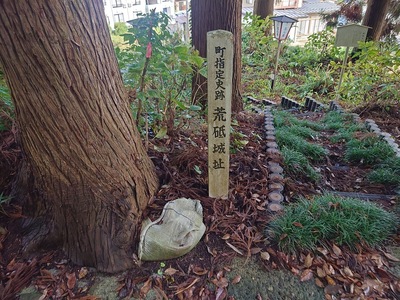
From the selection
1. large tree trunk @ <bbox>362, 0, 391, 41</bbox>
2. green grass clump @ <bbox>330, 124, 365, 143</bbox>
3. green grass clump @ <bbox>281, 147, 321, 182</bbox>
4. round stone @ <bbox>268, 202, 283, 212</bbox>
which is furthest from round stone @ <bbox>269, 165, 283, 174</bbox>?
large tree trunk @ <bbox>362, 0, 391, 41</bbox>

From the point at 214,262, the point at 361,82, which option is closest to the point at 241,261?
the point at 214,262

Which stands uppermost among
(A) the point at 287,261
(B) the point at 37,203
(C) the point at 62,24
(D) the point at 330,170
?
(C) the point at 62,24

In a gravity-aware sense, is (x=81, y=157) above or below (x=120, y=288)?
above

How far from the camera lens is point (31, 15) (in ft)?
3.62

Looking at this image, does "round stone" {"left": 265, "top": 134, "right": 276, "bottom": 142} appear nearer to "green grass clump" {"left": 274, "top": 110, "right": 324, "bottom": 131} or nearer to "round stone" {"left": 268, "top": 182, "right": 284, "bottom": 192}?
"green grass clump" {"left": 274, "top": 110, "right": 324, "bottom": 131}

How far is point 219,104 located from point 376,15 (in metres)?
9.59

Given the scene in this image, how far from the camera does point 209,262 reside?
168 cm

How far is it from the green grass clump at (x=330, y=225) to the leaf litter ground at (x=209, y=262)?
0.06m

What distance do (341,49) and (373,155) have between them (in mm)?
8374

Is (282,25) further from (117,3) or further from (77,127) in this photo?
(117,3)

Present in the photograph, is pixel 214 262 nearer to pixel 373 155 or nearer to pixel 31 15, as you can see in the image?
pixel 31 15

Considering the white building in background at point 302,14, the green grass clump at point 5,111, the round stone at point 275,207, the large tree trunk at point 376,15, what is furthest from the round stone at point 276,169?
the white building in background at point 302,14

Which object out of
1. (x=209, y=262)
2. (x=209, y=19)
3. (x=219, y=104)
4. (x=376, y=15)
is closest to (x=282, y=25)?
(x=376, y=15)

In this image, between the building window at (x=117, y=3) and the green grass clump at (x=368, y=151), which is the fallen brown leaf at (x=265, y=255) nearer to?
the green grass clump at (x=368, y=151)
